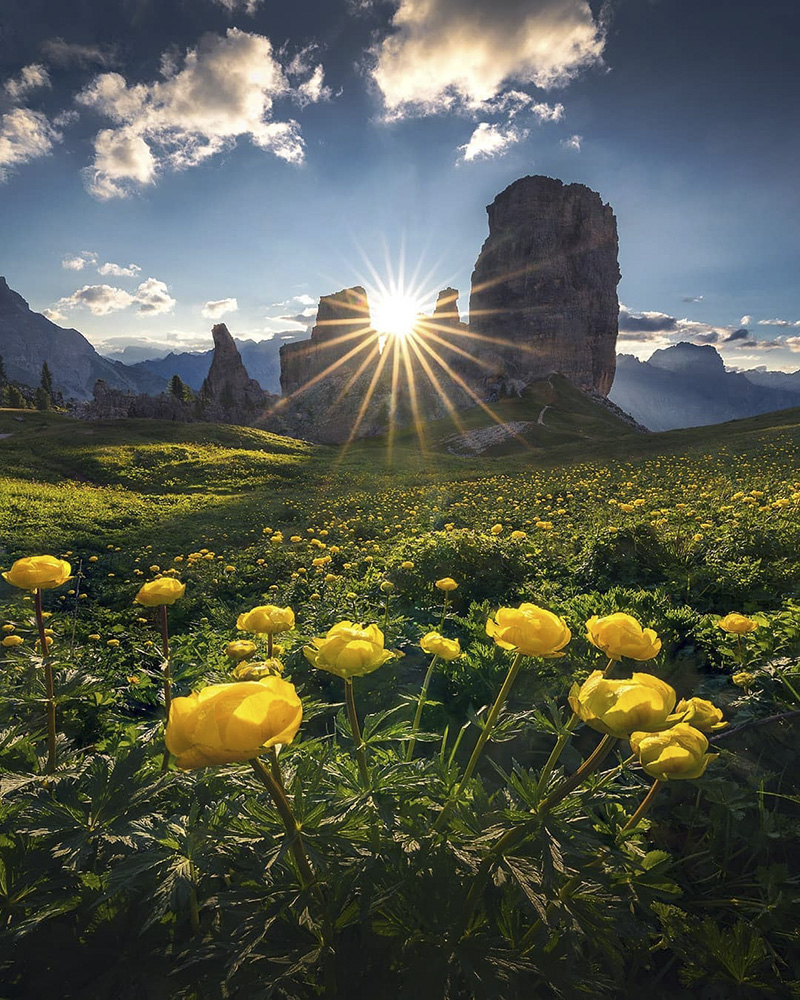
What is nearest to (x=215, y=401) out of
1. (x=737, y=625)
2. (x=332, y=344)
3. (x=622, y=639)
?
(x=332, y=344)

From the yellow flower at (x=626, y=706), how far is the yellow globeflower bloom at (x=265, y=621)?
51.9 inches

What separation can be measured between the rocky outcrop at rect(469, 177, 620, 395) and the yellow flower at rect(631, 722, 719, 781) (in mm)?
101956

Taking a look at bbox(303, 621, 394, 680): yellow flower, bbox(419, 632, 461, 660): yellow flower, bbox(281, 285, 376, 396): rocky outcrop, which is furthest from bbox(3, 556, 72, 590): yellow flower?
bbox(281, 285, 376, 396): rocky outcrop

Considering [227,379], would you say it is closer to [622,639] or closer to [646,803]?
[622,639]

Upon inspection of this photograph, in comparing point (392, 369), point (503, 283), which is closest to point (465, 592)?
point (392, 369)

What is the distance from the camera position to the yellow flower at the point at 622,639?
61.5 inches

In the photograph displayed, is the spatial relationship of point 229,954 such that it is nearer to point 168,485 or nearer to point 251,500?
point 251,500

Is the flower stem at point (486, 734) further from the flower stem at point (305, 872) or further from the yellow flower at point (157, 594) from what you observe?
the yellow flower at point (157, 594)

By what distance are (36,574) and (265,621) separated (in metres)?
1.05

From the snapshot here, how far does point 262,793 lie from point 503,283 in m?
118

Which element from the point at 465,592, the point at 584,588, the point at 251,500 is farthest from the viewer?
the point at 251,500

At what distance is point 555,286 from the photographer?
10075 centimetres

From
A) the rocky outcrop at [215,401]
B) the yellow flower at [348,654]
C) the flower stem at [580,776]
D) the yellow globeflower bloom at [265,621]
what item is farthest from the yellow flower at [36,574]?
the rocky outcrop at [215,401]

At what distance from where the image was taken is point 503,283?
105 meters
